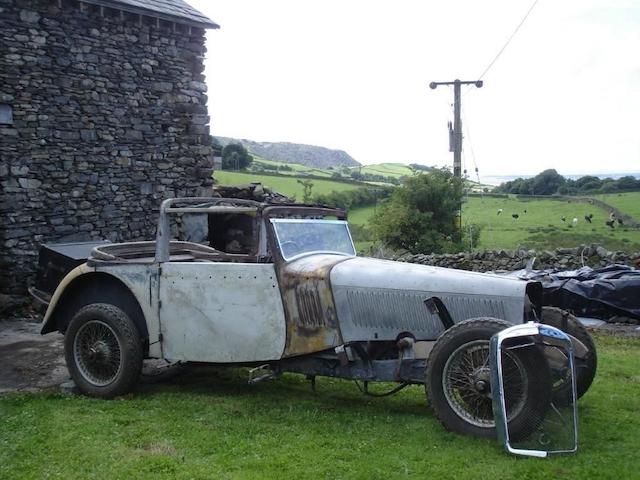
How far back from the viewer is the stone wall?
13.9 metres

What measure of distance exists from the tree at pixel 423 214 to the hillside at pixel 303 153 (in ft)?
125

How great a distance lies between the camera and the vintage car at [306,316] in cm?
482

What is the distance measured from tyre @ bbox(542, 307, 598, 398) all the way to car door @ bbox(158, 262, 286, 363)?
7.83ft

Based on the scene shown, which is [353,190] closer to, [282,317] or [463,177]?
[463,177]

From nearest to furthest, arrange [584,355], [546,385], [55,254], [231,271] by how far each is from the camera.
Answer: [546,385], [584,355], [231,271], [55,254]

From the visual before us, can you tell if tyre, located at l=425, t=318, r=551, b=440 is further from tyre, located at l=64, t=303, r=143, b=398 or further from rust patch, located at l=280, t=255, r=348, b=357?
tyre, located at l=64, t=303, r=143, b=398

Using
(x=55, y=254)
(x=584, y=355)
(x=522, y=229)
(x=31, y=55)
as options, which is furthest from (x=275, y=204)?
(x=522, y=229)

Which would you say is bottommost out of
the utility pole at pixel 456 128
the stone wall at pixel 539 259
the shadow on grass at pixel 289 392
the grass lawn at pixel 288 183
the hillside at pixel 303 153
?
the shadow on grass at pixel 289 392

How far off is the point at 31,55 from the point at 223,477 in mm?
9101

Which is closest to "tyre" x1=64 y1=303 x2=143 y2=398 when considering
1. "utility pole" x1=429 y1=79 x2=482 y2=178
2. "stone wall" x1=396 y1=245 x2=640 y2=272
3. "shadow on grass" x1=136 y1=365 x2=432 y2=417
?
"shadow on grass" x1=136 y1=365 x2=432 y2=417

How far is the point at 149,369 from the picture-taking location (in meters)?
7.28

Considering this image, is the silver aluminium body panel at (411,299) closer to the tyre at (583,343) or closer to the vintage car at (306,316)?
the vintage car at (306,316)

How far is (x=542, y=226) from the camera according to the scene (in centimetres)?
2738

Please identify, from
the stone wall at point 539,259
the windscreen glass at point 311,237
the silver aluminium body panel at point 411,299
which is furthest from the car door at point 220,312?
the stone wall at point 539,259
